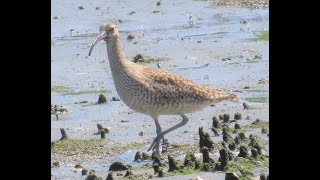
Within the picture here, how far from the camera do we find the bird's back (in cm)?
1159

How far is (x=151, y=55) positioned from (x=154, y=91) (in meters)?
5.53

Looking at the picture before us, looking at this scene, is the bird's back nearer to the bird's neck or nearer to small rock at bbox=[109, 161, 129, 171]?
the bird's neck

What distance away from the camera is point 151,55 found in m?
17.1

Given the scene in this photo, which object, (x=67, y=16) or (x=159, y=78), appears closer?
(x=159, y=78)

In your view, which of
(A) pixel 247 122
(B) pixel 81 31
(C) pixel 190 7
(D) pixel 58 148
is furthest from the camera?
(C) pixel 190 7

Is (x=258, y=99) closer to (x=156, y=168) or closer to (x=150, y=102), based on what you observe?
(x=150, y=102)

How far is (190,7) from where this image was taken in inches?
845

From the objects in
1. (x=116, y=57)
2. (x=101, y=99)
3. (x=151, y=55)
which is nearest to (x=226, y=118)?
(x=116, y=57)
